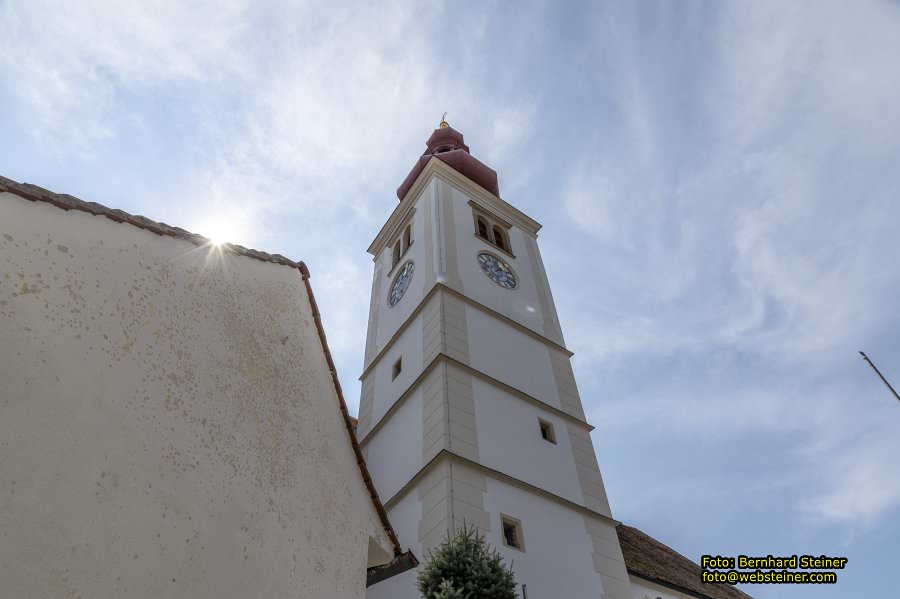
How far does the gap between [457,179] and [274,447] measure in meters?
18.5

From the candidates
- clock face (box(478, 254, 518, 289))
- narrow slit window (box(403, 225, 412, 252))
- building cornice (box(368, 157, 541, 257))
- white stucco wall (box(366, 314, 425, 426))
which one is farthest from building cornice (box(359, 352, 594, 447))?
building cornice (box(368, 157, 541, 257))

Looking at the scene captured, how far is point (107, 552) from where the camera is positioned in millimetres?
4191

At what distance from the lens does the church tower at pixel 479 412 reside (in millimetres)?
12117

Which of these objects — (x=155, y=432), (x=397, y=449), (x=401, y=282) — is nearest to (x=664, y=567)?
(x=397, y=449)

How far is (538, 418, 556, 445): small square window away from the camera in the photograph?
589 inches

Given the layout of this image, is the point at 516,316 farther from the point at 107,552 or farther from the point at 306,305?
the point at 107,552

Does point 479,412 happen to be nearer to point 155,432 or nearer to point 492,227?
point 155,432

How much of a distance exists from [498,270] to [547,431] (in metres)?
6.38

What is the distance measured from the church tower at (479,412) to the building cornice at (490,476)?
1.0 inches

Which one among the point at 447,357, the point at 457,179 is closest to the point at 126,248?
the point at 447,357

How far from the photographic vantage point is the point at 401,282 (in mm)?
20391

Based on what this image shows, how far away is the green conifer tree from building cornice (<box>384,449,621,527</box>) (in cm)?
407

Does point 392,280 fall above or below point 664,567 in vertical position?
above

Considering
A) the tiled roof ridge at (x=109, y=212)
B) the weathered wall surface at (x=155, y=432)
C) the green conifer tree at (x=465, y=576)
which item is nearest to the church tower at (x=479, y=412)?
the green conifer tree at (x=465, y=576)
